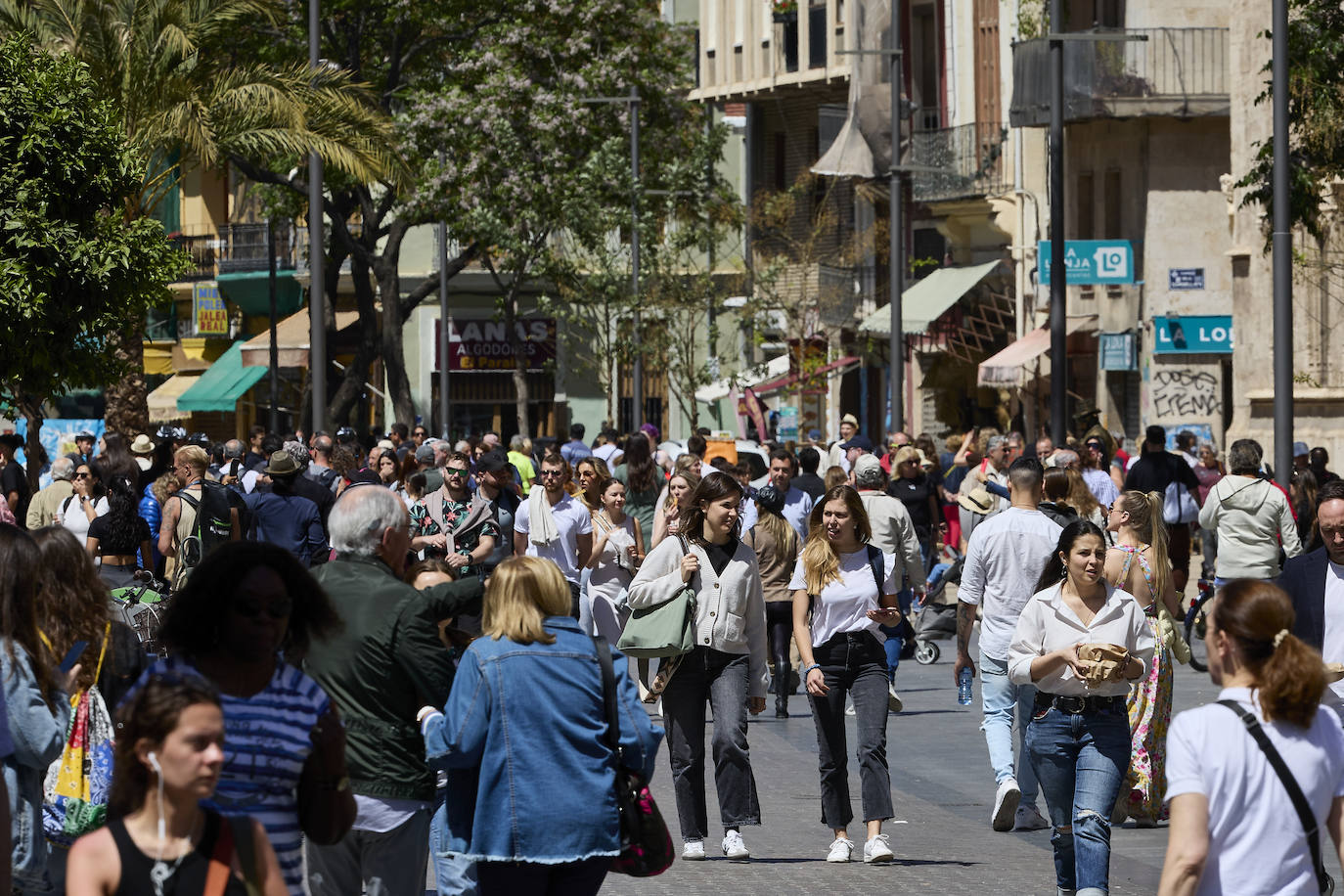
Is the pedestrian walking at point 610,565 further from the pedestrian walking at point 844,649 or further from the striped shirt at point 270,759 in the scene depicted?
the striped shirt at point 270,759

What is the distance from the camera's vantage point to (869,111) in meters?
43.0

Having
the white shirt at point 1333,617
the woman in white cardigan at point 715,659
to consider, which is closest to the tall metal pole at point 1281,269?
the woman in white cardigan at point 715,659

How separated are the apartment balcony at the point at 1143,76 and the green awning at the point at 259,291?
24.1 meters

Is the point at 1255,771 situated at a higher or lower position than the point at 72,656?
lower

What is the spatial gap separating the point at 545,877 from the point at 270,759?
52.4 inches

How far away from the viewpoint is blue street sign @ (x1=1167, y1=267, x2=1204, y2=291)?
34562mm

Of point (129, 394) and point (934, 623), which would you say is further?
point (129, 394)

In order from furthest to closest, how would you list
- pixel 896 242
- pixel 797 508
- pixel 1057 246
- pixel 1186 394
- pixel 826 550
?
pixel 1186 394 < pixel 896 242 < pixel 1057 246 < pixel 797 508 < pixel 826 550

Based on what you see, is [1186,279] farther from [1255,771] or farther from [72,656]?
[1255,771]

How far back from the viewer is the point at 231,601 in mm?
5141

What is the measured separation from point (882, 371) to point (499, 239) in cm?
1048

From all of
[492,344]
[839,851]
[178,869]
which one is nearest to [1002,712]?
[839,851]

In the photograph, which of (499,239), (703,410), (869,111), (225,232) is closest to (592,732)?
(499,239)

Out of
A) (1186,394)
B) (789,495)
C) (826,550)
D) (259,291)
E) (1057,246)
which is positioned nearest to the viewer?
(826,550)
